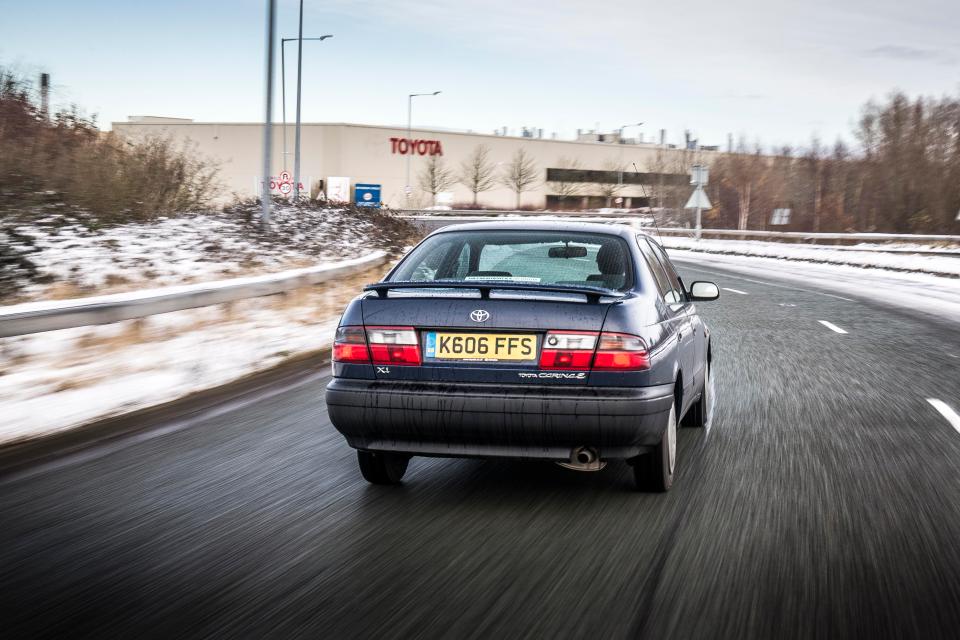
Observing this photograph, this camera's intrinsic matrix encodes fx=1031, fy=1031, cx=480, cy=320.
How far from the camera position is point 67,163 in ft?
51.8

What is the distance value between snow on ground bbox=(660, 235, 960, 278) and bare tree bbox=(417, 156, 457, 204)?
51.1 m

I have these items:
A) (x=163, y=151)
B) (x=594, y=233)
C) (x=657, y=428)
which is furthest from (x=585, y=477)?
(x=163, y=151)

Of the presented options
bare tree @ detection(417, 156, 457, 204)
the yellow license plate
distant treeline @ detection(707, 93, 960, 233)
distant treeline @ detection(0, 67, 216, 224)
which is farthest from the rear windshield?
bare tree @ detection(417, 156, 457, 204)

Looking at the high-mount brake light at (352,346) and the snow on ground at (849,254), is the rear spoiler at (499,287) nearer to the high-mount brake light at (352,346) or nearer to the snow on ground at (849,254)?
the high-mount brake light at (352,346)

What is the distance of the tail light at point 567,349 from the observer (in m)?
4.59

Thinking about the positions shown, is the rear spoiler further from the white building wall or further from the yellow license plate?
the white building wall

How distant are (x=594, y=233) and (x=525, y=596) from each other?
2538 mm

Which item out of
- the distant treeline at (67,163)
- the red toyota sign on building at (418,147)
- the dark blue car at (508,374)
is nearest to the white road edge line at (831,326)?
the dark blue car at (508,374)

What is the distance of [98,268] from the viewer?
1300 cm

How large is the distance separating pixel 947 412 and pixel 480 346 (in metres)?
4.50

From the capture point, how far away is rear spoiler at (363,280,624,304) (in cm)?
469

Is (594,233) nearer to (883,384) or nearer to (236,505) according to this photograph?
(236,505)

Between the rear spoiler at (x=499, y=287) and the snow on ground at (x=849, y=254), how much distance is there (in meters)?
24.3

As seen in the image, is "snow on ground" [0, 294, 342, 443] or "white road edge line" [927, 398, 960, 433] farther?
"white road edge line" [927, 398, 960, 433]
